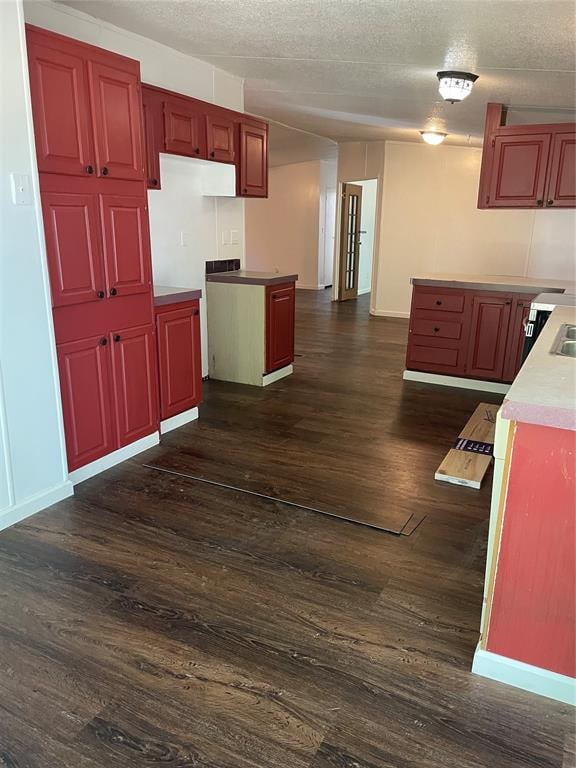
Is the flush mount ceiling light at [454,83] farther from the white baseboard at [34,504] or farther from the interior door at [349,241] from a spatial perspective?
the interior door at [349,241]

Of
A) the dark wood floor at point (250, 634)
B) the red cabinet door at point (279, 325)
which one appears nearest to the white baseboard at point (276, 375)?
the red cabinet door at point (279, 325)

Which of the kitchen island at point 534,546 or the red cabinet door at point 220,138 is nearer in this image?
the kitchen island at point 534,546

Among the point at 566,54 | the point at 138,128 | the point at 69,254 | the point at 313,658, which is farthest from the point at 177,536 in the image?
the point at 566,54

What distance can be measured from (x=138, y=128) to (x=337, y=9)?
3.84ft

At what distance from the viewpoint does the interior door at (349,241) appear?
903cm

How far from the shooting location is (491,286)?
4531 millimetres

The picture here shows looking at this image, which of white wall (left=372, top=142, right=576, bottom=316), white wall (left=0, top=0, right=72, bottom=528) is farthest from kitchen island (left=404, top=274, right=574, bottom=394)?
white wall (left=0, top=0, right=72, bottom=528)

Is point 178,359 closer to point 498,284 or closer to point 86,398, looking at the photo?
point 86,398

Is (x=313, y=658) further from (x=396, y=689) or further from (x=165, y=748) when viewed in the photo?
(x=165, y=748)

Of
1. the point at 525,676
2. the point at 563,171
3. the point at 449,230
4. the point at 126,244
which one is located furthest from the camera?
the point at 449,230

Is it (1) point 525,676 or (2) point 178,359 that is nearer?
(1) point 525,676

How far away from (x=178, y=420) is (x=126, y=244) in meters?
1.28

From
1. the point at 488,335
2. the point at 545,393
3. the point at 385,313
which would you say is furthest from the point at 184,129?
the point at 385,313

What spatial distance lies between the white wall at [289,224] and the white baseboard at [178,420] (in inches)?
287
